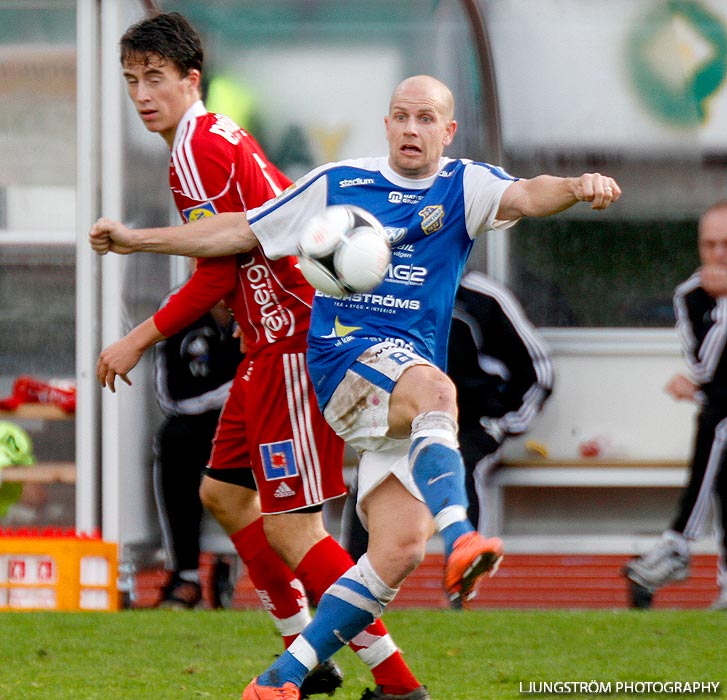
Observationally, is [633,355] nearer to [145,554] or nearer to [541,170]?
[541,170]

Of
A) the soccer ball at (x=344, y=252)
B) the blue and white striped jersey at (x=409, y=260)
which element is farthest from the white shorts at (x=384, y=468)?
the soccer ball at (x=344, y=252)

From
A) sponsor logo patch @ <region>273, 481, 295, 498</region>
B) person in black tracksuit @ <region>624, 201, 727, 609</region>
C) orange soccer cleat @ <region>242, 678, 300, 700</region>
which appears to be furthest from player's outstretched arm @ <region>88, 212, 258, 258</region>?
person in black tracksuit @ <region>624, 201, 727, 609</region>

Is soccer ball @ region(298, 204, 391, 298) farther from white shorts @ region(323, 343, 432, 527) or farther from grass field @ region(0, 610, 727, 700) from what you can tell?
grass field @ region(0, 610, 727, 700)

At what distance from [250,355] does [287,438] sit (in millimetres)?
350

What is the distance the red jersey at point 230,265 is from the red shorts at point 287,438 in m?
0.09

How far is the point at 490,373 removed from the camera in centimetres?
733

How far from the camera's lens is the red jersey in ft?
15.6

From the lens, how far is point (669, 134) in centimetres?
793

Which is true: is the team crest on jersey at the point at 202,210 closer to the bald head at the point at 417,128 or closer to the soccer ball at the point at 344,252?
the soccer ball at the point at 344,252

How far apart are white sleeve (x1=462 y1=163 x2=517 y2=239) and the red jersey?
0.68 metres

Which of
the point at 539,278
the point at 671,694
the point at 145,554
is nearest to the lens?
the point at 671,694

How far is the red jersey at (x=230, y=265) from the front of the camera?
187 inches

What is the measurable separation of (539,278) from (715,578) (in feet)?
5.97

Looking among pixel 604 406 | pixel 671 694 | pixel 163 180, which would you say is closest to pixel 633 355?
pixel 604 406
